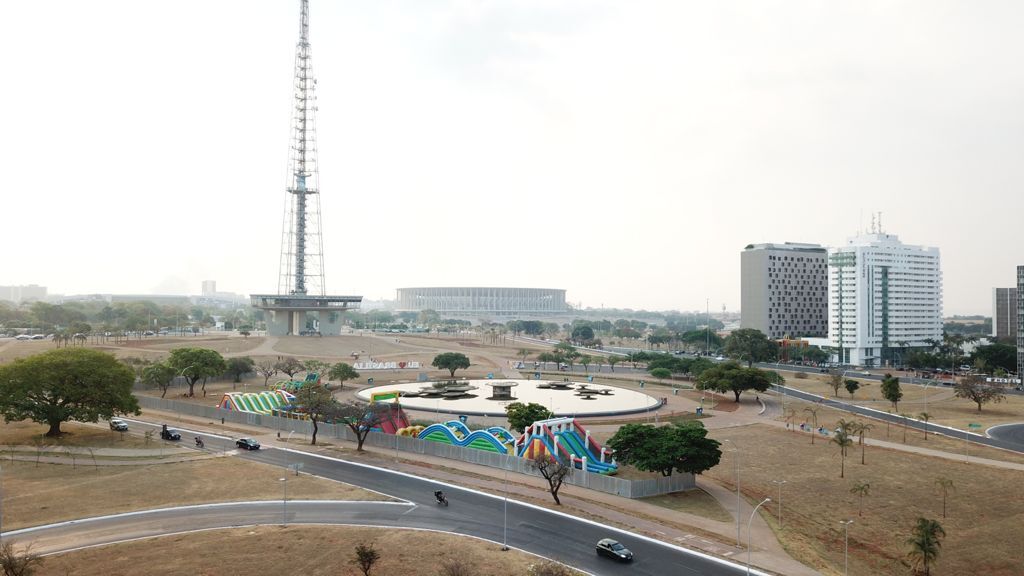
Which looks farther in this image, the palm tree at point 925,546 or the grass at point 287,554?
the palm tree at point 925,546

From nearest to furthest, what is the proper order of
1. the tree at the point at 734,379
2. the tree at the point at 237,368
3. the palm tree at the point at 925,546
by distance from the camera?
the palm tree at the point at 925,546
the tree at the point at 734,379
the tree at the point at 237,368

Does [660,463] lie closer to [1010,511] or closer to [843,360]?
[1010,511]

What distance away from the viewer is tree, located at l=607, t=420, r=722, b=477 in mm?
53875

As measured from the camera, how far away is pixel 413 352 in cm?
17975

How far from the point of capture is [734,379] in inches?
4001

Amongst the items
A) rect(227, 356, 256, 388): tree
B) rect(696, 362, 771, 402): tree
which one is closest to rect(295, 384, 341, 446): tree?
rect(227, 356, 256, 388): tree

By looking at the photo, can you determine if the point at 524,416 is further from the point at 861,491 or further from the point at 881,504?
the point at 881,504

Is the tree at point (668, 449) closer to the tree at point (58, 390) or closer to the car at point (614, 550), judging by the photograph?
the car at point (614, 550)

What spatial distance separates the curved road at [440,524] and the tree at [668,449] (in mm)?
11279

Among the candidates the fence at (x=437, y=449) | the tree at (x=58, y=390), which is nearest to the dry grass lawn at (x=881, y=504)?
the fence at (x=437, y=449)

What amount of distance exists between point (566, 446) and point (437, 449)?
13.6 meters

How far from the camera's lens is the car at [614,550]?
38.2 metres

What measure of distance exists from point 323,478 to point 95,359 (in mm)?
33496

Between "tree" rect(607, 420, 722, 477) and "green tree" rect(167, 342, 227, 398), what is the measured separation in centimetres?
7385
